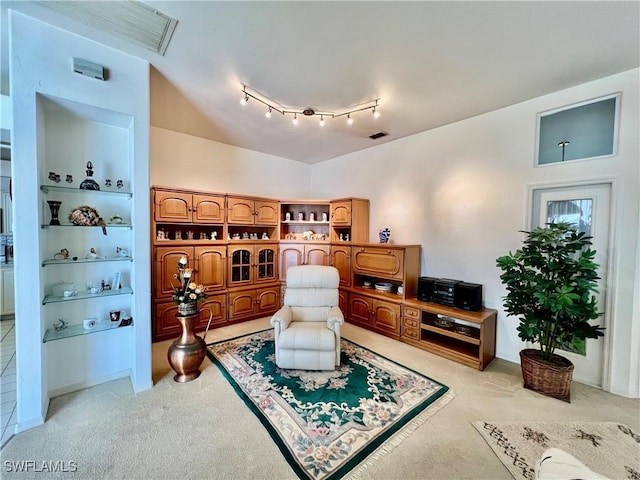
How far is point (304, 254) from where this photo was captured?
15.2 feet

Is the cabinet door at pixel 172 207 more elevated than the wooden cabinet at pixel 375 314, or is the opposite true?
the cabinet door at pixel 172 207

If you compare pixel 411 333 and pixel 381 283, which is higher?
pixel 381 283

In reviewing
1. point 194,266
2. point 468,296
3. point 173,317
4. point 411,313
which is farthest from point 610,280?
point 173,317

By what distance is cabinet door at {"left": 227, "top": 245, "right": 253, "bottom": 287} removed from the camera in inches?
163

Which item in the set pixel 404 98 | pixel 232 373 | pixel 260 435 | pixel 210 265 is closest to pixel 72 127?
pixel 210 265

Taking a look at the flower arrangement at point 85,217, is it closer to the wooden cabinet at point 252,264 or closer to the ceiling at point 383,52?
the ceiling at point 383,52

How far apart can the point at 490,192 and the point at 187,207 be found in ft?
13.5

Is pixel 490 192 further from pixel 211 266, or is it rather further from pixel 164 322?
pixel 164 322

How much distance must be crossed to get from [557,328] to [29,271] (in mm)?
4556

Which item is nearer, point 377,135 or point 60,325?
point 60,325

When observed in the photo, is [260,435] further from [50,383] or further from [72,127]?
[72,127]

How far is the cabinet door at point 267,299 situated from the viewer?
446 centimetres

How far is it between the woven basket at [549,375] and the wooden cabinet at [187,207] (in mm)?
4240

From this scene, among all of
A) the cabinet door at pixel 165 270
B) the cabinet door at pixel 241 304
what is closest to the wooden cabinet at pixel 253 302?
the cabinet door at pixel 241 304
